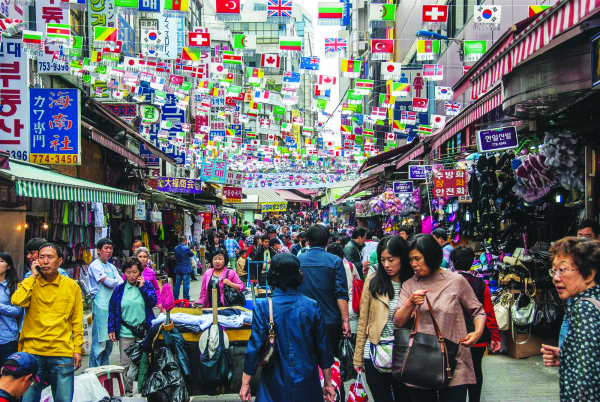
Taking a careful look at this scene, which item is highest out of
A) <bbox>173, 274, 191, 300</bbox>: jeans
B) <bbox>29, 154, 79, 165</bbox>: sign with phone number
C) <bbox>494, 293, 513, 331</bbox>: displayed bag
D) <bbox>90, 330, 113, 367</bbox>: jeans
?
<bbox>29, 154, 79, 165</bbox>: sign with phone number

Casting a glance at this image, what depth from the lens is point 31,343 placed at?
196 inches

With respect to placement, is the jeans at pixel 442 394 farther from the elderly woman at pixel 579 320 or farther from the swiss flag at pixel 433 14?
the swiss flag at pixel 433 14

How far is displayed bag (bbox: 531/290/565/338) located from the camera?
7.59m

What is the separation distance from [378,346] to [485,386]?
3.11 meters

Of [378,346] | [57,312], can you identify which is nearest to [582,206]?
[378,346]

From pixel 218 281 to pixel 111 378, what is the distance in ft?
5.89

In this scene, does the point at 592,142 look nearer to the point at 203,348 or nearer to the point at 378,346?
the point at 378,346

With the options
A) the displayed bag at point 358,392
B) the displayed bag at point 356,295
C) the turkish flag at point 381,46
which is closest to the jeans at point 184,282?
the turkish flag at point 381,46

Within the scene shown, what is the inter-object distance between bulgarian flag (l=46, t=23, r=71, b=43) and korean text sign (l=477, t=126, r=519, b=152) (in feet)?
25.5

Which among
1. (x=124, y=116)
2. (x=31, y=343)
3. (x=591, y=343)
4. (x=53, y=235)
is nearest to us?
(x=591, y=343)

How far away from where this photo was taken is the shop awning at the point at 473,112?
7.83 meters

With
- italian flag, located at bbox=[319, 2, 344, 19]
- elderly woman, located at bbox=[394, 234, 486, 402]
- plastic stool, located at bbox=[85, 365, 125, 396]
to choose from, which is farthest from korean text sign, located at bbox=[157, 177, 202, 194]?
elderly woman, located at bbox=[394, 234, 486, 402]

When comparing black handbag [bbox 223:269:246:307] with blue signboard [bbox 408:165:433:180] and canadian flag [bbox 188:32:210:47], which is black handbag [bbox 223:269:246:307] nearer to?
canadian flag [bbox 188:32:210:47]

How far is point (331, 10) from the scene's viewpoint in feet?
39.7
